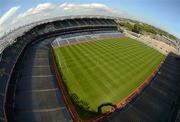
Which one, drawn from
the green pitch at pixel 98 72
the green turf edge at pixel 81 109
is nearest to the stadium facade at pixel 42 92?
the green turf edge at pixel 81 109

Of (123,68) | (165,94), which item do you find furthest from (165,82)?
(123,68)

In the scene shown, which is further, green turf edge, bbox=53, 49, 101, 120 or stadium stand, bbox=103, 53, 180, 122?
stadium stand, bbox=103, 53, 180, 122

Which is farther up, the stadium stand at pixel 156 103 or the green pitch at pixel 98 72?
the green pitch at pixel 98 72

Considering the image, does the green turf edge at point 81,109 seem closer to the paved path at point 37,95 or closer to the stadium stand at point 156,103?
the paved path at point 37,95

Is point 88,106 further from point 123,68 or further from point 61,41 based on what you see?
point 61,41

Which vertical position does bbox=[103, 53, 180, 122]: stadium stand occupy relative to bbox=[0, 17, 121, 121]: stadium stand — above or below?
below

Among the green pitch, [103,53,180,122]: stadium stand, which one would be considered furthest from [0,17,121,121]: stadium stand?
[103,53,180,122]: stadium stand

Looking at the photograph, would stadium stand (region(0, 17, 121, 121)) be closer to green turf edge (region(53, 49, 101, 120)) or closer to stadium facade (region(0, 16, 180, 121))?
stadium facade (region(0, 16, 180, 121))

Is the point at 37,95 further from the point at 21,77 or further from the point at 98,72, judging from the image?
the point at 98,72

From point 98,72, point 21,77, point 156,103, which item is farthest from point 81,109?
point 21,77

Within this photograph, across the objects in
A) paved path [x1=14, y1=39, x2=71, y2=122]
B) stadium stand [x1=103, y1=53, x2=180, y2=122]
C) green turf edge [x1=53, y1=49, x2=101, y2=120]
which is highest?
paved path [x1=14, y1=39, x2=71, y2=122]
